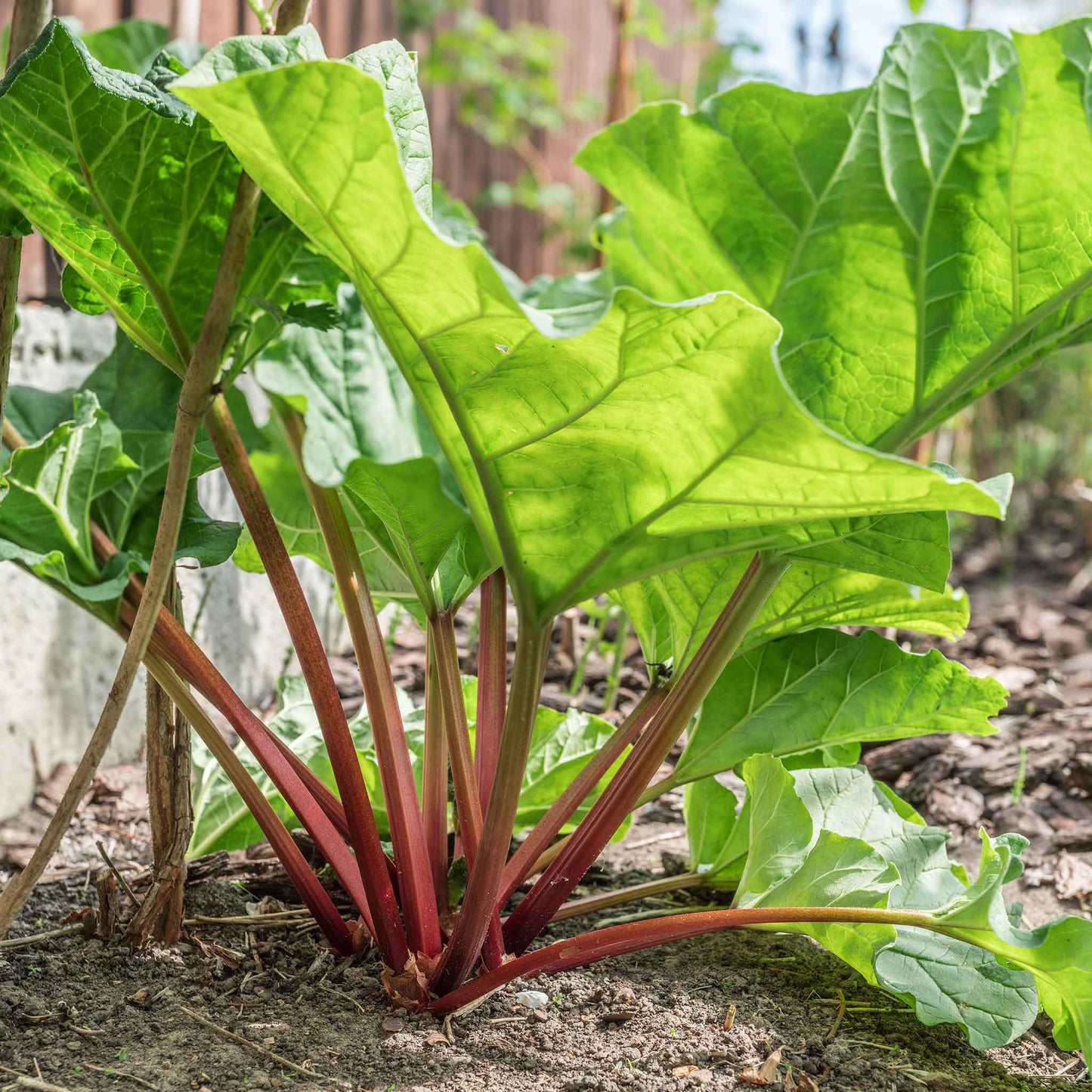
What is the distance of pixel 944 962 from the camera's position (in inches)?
40.0

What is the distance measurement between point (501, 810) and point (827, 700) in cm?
46

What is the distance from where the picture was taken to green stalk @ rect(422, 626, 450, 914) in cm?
108

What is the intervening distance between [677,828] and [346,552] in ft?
3.04

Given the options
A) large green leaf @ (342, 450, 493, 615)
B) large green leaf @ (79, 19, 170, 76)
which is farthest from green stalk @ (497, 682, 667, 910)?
large green leaf @ (79, 19, 170, 76)

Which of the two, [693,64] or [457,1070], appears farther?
[693,64]

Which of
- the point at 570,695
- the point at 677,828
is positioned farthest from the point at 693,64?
the point at 677,828

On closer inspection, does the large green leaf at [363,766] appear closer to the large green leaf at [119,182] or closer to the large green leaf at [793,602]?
the large green leaf at [793,602]

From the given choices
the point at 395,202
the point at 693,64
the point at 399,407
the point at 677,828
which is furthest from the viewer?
the point at 693,64

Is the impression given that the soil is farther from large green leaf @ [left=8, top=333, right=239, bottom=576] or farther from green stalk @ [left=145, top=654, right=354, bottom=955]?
large green leaf @ [left=8, top=333, right=239, bottom=576]

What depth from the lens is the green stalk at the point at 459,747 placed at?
0.99 meters

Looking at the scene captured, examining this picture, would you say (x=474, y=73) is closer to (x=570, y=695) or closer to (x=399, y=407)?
(x=570, y=695)

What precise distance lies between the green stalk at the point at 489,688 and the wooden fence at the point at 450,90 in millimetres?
680

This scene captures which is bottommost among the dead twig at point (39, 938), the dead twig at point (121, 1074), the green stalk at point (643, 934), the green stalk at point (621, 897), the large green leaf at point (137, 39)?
the green stalk at point (621, 897)

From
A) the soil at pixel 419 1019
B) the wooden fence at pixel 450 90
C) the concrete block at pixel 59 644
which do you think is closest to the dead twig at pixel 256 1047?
the soil at pixel 419 1019
